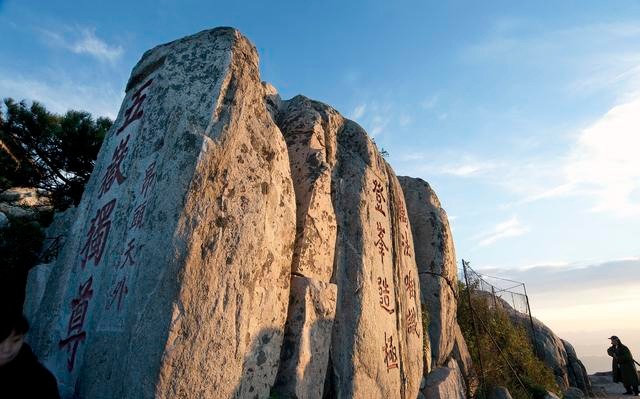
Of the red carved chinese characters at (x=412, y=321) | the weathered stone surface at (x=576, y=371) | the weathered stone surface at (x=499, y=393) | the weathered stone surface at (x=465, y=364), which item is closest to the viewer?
the red carved chinese characters at (x=412, y=321)

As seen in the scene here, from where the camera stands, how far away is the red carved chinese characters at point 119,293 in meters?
4.41

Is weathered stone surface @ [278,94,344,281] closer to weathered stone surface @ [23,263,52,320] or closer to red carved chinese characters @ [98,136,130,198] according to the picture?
red carved chinese characters @ [98,136,130,198]

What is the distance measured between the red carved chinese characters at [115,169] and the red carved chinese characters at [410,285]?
196 inches

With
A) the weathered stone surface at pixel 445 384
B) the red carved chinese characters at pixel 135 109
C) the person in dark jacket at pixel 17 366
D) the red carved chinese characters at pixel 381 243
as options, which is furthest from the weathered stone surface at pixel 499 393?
the person in dark jacket at pixel 17 366

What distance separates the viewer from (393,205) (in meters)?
8.38

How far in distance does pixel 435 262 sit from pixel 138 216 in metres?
6.99

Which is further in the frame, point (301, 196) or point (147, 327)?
point (301, 196)

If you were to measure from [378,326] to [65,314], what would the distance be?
398cm

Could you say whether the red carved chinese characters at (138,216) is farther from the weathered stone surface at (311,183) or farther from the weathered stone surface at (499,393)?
the weathered stone surface at (499,393)

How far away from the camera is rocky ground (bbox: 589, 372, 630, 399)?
51.5 feet

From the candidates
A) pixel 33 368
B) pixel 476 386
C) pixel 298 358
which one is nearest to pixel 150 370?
pixel 33 368

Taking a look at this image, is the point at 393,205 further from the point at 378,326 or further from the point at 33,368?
the point at 33,368

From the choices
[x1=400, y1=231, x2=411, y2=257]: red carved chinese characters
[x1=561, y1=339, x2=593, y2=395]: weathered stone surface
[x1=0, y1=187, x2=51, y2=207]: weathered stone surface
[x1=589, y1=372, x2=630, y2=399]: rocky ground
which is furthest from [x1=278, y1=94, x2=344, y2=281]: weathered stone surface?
[x1=561, y1=339, x2=593, y2=395]: weathered stone surface

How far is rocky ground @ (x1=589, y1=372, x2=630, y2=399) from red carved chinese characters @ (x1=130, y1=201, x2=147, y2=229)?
1560 centimetres
